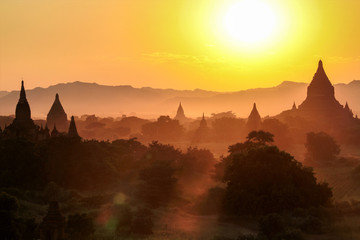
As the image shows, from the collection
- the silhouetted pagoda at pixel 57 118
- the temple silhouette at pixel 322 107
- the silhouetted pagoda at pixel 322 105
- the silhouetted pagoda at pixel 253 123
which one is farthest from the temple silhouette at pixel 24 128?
the silhouetted pagoda at pixel 322 105

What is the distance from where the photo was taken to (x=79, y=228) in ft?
57.1

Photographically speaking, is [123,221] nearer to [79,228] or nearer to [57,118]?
[79,228]

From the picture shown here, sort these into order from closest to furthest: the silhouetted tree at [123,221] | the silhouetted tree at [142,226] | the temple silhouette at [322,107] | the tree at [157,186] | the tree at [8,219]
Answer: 1. the tree at [8,219]
2. the silhouetted tree at [142,226]
3. the silhouetted tree at [123,221]
4. the tree at [157,186]
5. the temple silhouette at [322,107]

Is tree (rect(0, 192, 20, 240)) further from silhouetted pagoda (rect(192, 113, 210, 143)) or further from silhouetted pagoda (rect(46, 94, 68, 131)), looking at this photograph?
silhouetted pagoda (rect(192, 113, 210, 143))

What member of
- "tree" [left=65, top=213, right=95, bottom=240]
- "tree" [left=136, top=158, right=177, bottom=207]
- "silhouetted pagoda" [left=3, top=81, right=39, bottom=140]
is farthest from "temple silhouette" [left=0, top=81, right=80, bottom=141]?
"tree" [left=65, top=213, right=95, bottom=240]

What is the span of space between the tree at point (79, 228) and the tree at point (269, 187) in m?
8.02

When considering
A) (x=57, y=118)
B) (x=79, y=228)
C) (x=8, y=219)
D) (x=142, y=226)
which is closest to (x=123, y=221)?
(x=142, y=226)

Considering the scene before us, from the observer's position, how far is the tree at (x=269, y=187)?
867 inches

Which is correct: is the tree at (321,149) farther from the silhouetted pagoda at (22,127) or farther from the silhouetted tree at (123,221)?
the silhouetted tree at (123,221)

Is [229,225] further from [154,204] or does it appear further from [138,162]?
[138,162]

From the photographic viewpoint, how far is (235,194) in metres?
22.9

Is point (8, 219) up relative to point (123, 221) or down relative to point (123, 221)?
up

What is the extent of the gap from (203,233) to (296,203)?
5.50 m

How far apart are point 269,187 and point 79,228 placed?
998cm
